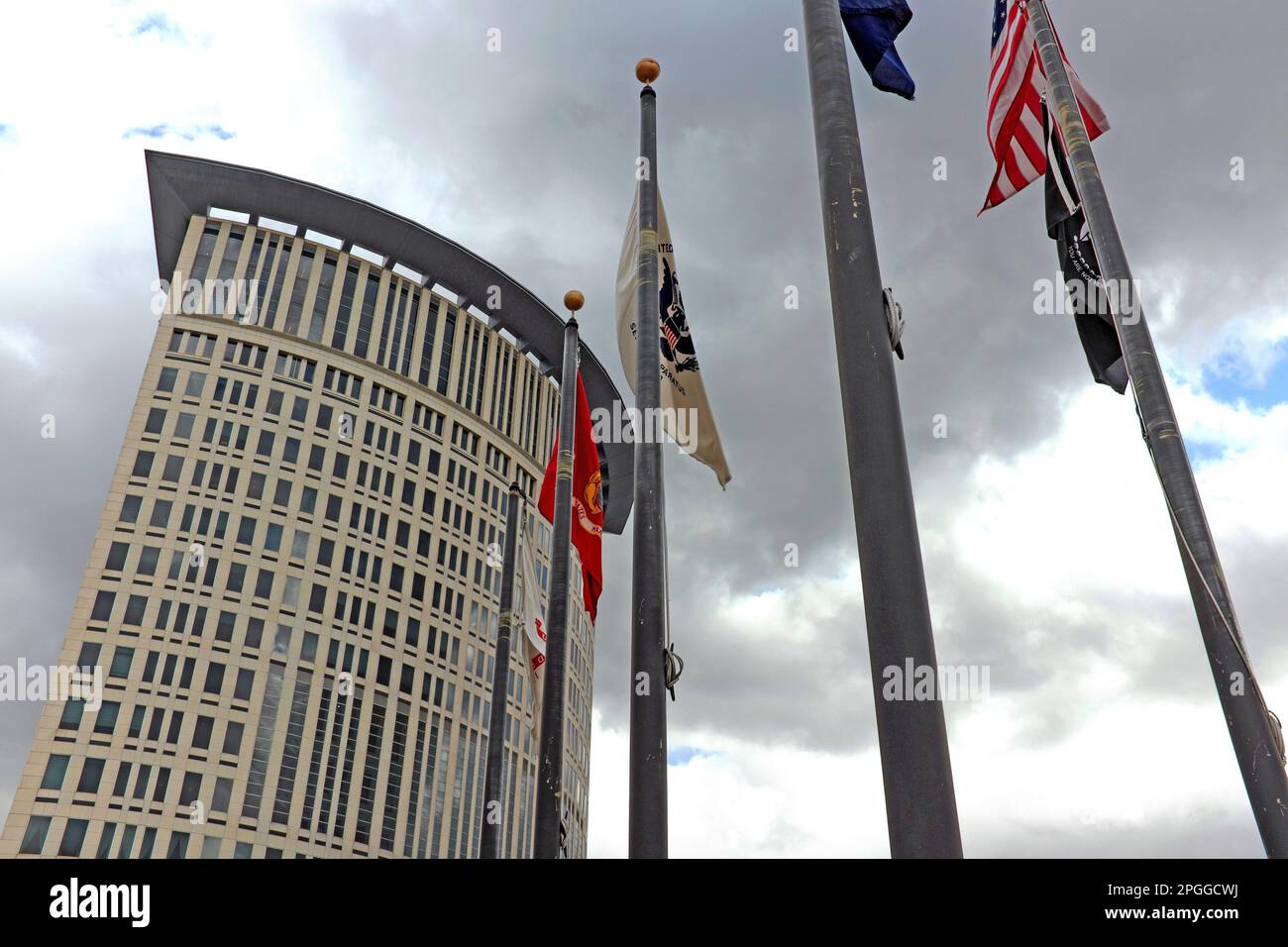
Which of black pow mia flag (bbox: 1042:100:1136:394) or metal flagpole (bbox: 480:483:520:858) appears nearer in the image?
black pow mia flag (bbox: 1042:100:1136:394)

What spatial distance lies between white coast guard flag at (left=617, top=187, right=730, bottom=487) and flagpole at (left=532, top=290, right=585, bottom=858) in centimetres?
319

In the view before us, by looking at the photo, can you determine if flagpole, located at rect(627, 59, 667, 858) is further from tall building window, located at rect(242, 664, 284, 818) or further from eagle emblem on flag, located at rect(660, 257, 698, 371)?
tall building window, located at rect(242, 664, 284, 818)

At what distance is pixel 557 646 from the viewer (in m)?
14.6

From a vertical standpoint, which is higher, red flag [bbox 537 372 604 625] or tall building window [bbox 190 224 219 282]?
tall building window [bbox 190 224 219 282]

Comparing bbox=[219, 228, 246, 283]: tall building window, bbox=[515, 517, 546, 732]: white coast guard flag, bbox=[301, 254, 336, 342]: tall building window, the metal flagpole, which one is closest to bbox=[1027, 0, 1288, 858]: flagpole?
bbox=[515, 517, 546, 732]: white coast guard flag

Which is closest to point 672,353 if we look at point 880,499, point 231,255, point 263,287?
point 880,499

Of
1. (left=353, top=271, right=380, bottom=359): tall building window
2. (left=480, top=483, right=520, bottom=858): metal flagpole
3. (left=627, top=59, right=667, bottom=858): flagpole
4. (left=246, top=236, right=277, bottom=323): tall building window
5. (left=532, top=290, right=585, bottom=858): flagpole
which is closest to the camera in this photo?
(left=627, top=59, right=667, bottom=858): flagpole

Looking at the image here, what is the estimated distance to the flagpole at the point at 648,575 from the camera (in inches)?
375

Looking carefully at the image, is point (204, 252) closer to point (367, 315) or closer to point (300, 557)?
point (367, 315)

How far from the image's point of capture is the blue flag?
9.35 meters

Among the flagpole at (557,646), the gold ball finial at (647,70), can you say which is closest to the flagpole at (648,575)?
the gold ball finial at (647,70)
